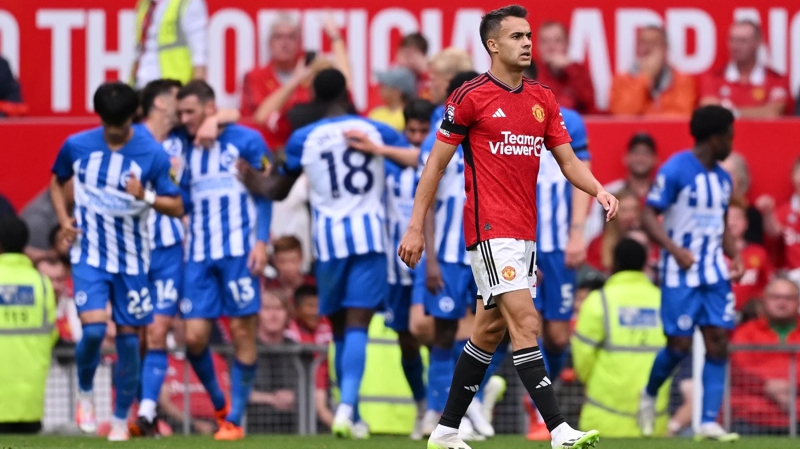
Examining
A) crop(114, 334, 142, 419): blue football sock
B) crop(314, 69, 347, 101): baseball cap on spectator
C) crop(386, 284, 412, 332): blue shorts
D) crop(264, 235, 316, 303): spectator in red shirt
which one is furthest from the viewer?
crop(264, 235, 316, 303): spectator in red shirt

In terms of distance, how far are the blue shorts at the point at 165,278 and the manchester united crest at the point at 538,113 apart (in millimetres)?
4174

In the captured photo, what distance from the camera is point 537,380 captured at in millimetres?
7617

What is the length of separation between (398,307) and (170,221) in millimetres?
1825

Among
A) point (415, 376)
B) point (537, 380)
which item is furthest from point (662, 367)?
point (537, 380)

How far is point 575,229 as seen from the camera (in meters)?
10.8

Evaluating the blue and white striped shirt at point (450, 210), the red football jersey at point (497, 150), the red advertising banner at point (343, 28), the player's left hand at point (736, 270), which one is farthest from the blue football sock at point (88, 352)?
the red advertising banner at point (343, 28)

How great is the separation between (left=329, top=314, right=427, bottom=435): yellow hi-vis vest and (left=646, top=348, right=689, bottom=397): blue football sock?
187cm

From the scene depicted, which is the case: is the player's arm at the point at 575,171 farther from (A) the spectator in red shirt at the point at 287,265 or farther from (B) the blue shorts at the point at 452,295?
(A) the spectator in red shirt at the point at 287,265

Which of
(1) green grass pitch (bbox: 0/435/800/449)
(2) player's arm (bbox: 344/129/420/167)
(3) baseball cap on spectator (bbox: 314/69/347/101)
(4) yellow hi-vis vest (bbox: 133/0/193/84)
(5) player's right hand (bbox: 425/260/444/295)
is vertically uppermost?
(4) yellow hi-vis vest (bbox: 133/0/193/84)

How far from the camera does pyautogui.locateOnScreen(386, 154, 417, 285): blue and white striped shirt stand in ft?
37.6

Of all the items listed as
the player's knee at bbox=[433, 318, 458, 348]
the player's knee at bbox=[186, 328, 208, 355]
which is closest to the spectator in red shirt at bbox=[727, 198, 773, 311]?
→ the player's knee at bbox=[433, 318, 458, 348]

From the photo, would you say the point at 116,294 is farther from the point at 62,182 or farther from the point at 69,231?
the point at 62,182

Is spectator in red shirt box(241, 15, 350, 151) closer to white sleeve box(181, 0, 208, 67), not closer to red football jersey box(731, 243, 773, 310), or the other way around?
white sleeve box(181, 0, 208, 67)

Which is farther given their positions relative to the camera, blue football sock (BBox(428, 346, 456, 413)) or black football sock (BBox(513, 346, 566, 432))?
blue football sock (BBox(428, 346, 456, 413))
